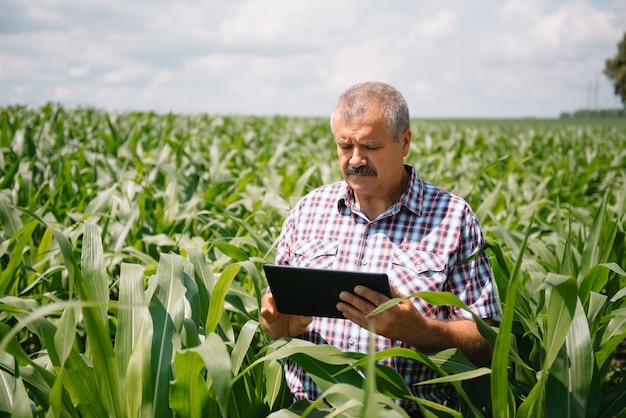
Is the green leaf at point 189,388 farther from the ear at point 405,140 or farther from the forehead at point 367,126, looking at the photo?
the ear at point 405,140

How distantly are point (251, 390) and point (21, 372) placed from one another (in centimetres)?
60

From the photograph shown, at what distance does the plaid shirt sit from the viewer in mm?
1738

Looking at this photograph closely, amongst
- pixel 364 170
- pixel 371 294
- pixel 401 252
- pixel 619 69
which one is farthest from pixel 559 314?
pixel 619 69

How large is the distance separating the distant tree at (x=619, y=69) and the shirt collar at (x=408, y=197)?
5651cm

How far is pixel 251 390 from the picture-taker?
1576 mm

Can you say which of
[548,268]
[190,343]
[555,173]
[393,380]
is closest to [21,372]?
[190,343]

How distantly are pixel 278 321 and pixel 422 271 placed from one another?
1.61 feet

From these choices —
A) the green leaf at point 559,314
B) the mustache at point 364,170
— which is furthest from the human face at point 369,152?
the green leaf at point 559,314

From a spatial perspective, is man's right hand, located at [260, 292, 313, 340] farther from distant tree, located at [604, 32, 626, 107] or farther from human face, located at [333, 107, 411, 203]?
distant tree, located at [604, 32, 626, 107]

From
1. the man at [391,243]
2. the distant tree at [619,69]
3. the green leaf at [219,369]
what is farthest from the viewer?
the distant tree at [619,69]

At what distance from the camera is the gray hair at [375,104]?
5.82 ft

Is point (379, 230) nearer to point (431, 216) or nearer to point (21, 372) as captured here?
point (431, 216)

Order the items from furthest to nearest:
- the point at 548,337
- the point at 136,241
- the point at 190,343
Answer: the point at 136,241 → the point at 190,343 → the point at 548,337

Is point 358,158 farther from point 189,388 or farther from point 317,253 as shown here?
point 189,388
